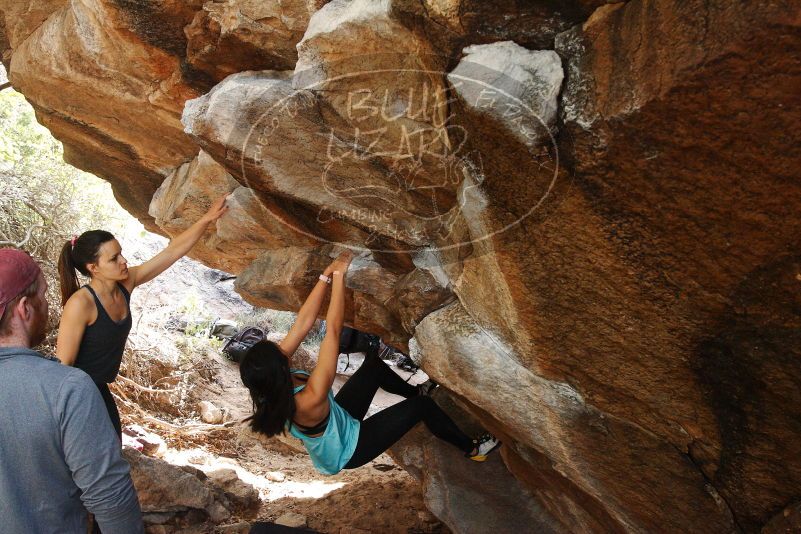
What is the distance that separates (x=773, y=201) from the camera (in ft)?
5.01

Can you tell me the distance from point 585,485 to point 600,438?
0.38 metres

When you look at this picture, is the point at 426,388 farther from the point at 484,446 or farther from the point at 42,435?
the point at 42,435

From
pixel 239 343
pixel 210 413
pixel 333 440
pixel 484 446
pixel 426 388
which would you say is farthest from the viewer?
pixel 239 343

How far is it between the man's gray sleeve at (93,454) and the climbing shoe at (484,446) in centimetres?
260

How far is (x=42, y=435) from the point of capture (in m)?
1.55

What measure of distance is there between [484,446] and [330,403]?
1298mm

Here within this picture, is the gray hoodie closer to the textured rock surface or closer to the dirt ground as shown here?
the dirt ground

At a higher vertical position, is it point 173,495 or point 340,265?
point 340,265

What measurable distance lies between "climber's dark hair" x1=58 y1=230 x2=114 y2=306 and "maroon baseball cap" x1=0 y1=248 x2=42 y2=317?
126cm

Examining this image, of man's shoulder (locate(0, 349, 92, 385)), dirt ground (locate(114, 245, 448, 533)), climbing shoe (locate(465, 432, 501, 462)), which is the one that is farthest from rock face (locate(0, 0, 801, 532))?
dirt ground (locate(114, 245, 448, 533))

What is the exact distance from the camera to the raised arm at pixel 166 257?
3.14m

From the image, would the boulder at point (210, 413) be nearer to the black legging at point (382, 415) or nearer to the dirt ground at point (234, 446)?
the dirt ground at point (234, 446)

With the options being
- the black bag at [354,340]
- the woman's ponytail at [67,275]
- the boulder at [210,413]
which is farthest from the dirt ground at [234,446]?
the woman's ponytail at [67,275]

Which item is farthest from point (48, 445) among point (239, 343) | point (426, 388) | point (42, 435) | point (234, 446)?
point (239, 343)
